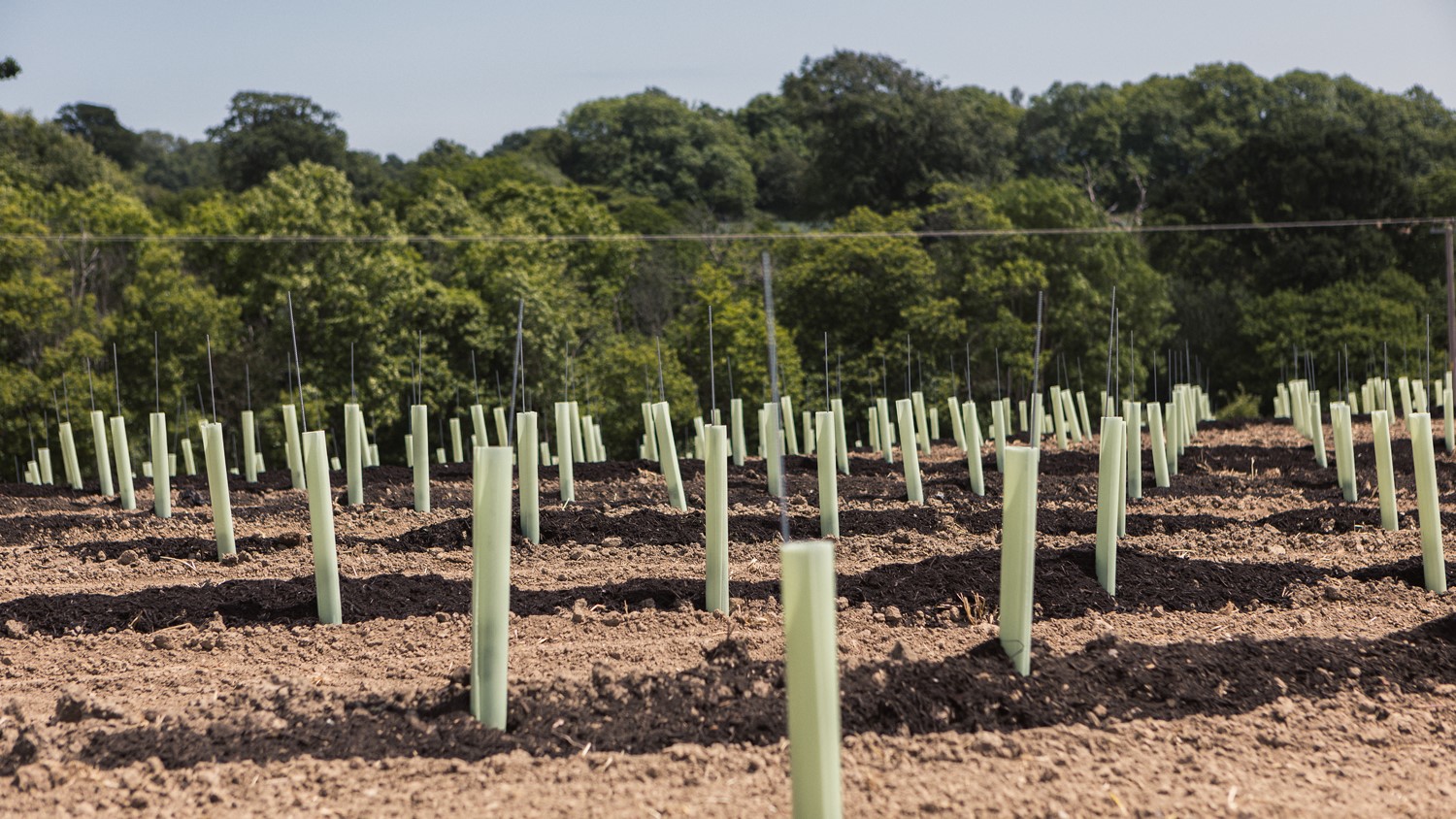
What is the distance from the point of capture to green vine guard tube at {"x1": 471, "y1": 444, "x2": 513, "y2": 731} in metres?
3.94

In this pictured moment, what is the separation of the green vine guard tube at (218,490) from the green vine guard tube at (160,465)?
185 cm

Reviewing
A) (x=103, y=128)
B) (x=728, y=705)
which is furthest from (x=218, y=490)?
(x=103, y=128)

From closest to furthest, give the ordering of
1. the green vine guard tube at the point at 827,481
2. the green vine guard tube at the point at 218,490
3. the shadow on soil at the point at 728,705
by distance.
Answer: the shadow on soil at the point at 728,705
the green vine guard tube at the point at 218,490
the green vine guard tube at the point at 827,481

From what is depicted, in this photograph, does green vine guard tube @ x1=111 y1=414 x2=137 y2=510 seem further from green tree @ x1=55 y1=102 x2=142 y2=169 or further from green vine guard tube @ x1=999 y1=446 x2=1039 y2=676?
green tree @ x1=55 y1=102 x2=142 y2=169

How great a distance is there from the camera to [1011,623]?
440 centimetres

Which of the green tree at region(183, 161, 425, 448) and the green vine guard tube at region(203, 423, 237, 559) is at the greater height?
the green tree at region(183, 161, 425, 448)

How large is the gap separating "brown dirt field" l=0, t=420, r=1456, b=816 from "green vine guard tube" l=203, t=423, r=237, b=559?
0.16 metres

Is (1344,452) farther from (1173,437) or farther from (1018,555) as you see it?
(1018,555)

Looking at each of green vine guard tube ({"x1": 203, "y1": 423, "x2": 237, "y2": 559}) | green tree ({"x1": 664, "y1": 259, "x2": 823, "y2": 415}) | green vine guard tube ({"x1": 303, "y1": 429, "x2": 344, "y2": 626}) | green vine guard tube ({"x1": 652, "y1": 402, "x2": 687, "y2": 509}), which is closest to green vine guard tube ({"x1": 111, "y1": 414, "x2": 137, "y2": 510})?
green vine guard tube ({"x1": 203, "y1": 423, "x2": 237, "y2": 559})

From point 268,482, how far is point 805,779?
11411 millimetres

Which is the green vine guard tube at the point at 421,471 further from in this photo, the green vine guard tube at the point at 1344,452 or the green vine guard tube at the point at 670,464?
the green vine guard tube at the point at 1344,452

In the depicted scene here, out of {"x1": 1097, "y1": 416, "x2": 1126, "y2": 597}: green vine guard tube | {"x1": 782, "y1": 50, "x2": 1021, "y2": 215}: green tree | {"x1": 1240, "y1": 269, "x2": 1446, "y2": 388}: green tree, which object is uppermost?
{"x1": 782, "y1": 50, "x2": 1021, "y2": 215}: green tree

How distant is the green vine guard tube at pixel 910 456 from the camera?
397 inches

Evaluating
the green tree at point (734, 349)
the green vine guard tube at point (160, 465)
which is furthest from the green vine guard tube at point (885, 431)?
the green tree at point (734, 349)
